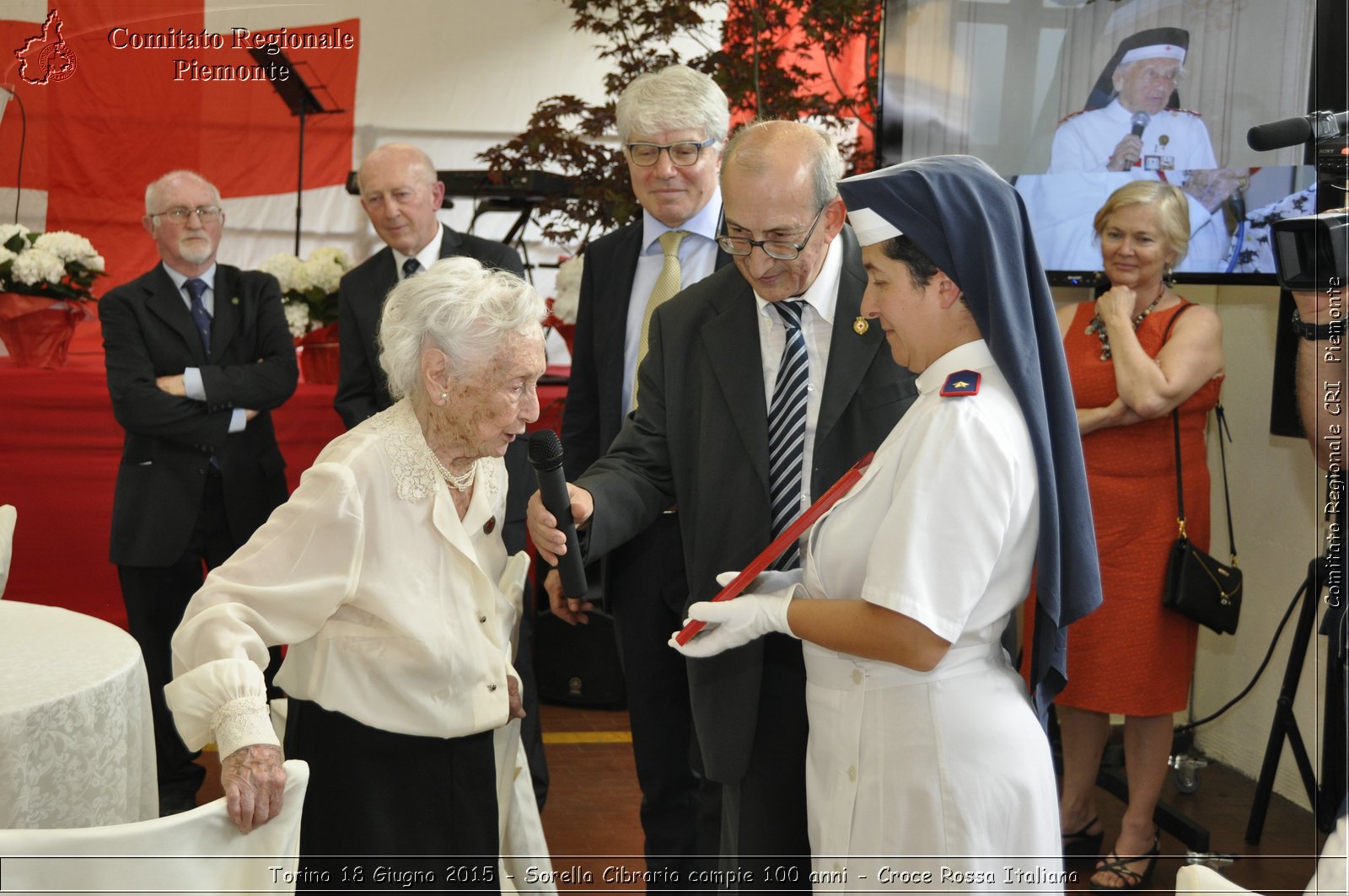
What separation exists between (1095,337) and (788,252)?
1.72 metres

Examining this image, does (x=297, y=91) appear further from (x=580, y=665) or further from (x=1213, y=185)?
(x=1213, y=185)

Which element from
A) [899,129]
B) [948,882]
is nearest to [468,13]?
[899,129]

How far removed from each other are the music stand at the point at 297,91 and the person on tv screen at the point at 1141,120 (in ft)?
9.93

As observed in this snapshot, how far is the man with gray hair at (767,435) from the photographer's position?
2.41 metres

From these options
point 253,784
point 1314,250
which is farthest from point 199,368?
point 1314,250

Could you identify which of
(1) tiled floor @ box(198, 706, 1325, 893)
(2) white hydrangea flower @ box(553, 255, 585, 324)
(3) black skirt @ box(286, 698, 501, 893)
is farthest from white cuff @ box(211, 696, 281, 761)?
(2) white hydrangea flower @ box(553, 255, 585, 324)

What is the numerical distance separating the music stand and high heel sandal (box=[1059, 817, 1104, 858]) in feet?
13.1

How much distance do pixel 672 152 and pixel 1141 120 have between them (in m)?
1.88

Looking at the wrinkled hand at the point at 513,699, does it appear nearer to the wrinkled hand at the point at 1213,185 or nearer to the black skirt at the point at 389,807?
the black skirt at the point at 389,807

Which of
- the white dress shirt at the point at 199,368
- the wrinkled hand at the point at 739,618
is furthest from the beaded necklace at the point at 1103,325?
the white dress shirt at the point at 199,368

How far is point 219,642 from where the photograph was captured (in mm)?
1985

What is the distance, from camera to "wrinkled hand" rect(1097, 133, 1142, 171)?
163 inches

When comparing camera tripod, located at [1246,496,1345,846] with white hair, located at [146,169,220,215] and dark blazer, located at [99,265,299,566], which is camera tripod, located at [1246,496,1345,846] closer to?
dark blazer, located at [99,265,299,566]

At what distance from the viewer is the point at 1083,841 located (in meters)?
3.82
